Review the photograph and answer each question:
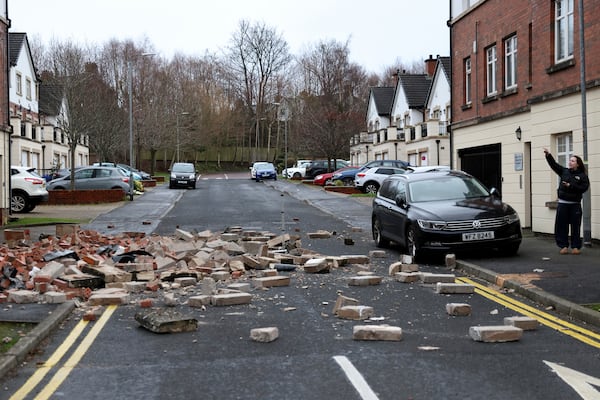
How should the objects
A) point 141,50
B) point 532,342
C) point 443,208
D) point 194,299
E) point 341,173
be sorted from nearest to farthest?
point 532,342 < point 194,299 < point 443,208 < point 341,173 < point 141,50

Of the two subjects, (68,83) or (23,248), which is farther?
(68,83)

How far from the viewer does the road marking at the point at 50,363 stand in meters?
5.66

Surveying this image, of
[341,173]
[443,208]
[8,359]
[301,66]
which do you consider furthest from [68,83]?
[301,66]

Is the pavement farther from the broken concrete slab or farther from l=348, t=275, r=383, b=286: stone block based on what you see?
l=348, t=275, r=383, b=286: stone block

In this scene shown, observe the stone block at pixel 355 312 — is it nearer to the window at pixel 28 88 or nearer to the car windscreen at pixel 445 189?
the car windscreen at pixel 445 189

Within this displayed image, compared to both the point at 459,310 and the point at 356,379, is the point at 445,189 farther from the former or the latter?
the point at 356,379

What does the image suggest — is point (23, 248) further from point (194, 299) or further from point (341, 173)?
point (341, 173)

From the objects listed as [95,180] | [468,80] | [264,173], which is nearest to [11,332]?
[468,80]

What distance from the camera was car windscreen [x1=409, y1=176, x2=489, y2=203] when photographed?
1480 centimetres

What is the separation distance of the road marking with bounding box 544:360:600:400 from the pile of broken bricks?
3.60 feet

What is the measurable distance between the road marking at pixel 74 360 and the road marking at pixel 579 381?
3.99 metres

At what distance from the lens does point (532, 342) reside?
7.26m

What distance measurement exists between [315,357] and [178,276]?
17.9 ft

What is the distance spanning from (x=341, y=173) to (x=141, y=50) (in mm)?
40418
